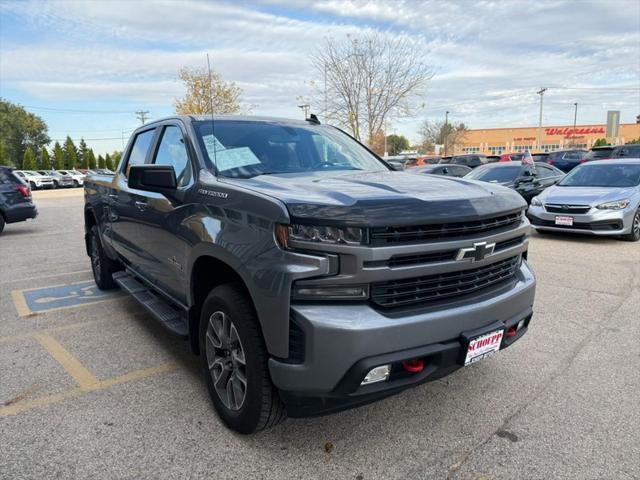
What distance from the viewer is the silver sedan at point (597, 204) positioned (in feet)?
27.0

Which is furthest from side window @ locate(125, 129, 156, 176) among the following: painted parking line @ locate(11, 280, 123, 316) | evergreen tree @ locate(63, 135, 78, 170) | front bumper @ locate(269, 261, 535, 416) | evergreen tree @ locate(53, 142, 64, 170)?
evergreen tree @ locate(63, 135, 78, 170)

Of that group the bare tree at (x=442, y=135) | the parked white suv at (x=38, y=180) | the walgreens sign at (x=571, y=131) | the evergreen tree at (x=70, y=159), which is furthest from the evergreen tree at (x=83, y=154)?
the walgreens sign at (x=571, y=131)

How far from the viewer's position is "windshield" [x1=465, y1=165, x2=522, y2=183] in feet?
37.4

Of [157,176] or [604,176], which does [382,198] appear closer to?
[157,176]

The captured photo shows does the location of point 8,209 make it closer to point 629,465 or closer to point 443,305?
point 443,305

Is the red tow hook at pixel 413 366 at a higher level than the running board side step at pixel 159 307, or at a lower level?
higher

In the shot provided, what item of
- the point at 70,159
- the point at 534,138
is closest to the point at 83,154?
the point at 70,159

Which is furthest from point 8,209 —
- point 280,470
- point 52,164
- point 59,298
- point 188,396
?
point 52,164

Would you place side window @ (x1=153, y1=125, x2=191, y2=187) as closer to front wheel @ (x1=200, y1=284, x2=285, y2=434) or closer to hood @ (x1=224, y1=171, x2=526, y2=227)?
hood @ (x1=224, y1=171, x2=526, y2=227)

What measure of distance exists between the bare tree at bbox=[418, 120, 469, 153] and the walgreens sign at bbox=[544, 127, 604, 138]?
15054mm

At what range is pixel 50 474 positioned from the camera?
2406 millimetres

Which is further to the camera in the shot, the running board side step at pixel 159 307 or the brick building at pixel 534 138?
the brick building at pixel 534 138

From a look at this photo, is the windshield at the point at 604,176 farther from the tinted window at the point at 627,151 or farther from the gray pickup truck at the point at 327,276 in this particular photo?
the tinted window at the point at 627,151

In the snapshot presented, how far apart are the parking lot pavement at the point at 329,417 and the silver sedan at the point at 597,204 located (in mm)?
3996
